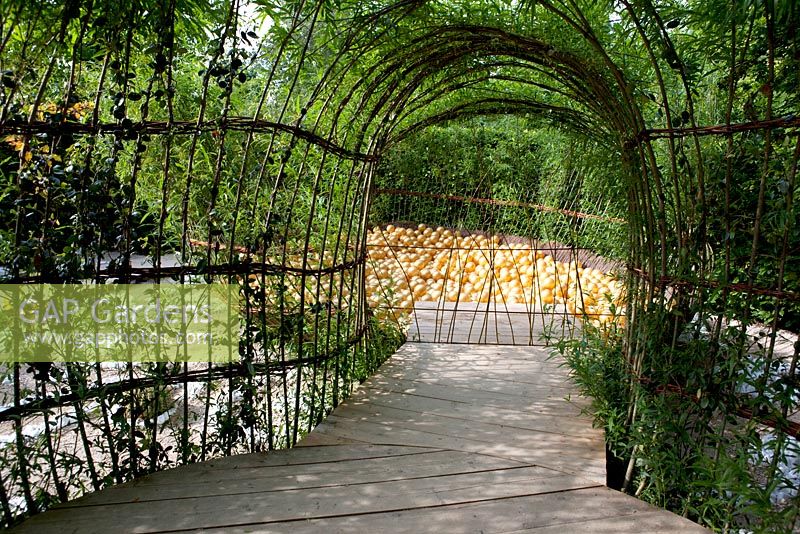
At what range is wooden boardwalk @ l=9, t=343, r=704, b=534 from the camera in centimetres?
182

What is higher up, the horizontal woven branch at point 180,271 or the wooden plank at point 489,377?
the horizontal woven branch at point 180,271

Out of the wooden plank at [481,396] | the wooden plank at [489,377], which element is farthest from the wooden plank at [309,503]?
the wooden plank at [489,377]

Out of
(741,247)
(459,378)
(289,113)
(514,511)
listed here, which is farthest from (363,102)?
(514,511)

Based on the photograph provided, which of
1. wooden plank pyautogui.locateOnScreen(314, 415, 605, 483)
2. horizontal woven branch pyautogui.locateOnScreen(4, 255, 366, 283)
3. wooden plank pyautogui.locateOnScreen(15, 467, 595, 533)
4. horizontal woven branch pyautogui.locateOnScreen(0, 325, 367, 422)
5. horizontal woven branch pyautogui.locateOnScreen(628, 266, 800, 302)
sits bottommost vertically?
wooden plank pyautogui.locateOnScreen(15, 467, 595, 533)

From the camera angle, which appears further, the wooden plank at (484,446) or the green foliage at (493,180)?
the green foliage at (493,180)

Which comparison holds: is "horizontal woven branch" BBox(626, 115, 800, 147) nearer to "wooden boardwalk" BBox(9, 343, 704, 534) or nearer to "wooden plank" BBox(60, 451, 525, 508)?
"wooden boardwalk" BBox(9, 343, 704, 534)

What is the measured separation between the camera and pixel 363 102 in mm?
2941

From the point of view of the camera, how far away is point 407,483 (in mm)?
2104

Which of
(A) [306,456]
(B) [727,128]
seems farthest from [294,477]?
(B) [727,128]

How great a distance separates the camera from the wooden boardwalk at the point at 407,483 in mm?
1821

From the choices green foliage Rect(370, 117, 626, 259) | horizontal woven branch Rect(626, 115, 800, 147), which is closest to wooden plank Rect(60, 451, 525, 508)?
horizontal woven branch Rect(626, 115, 800, 147)

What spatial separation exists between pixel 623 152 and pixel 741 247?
0.75 meters

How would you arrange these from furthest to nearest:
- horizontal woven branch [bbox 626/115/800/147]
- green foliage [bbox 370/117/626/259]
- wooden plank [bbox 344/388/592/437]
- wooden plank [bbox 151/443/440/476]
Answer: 1. green foliage [bbox 370/117/626/259]
2. wooden plank [bbox 344/388/592/437]
3. wooden plank [bbox 151/443/440/476]
4. horizontal woven branch [bbox 626/115/800/147]

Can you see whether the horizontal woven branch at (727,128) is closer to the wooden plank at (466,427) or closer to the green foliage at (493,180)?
the wooden plank at (466,427)
